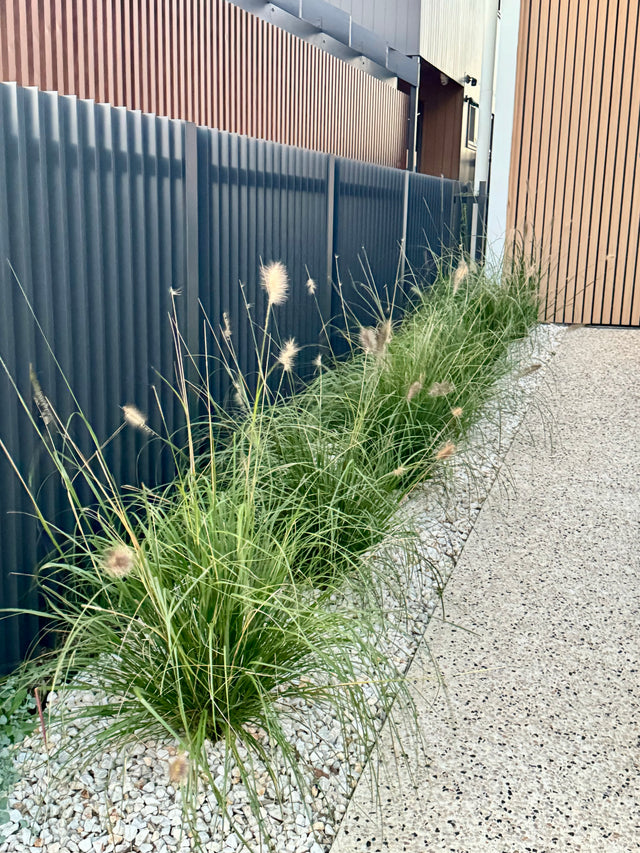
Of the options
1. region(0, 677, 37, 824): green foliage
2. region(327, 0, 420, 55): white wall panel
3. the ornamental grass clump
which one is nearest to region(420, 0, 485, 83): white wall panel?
region(327, 0, 420, 55): white wall panel

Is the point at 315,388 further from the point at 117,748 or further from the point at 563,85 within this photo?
the point at 563,85

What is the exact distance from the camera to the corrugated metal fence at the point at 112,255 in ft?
8.28

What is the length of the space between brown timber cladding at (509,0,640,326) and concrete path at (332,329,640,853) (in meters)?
5.53

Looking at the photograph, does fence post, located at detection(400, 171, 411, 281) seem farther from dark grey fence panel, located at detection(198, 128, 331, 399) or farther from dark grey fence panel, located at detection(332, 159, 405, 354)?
dark grey fence panel, located at detection(198, 128, 331, 399)

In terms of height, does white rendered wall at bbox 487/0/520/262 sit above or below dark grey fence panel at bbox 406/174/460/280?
above

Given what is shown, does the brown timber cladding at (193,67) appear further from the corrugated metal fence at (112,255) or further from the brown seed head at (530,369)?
the brown seed head at (530,369)

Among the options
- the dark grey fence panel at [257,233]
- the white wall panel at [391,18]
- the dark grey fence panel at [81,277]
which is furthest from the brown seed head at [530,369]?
the white wall panel at [391,18]

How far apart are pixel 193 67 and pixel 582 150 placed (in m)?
4.23

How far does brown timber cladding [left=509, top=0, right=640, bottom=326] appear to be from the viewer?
9.02 m

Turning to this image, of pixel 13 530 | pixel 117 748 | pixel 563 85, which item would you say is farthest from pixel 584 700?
pixel 563 85

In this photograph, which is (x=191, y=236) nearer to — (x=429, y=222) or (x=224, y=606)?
(x=224, y=606)

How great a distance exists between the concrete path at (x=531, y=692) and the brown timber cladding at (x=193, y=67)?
12.4 ft

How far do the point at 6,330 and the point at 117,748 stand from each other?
1135 millimetres

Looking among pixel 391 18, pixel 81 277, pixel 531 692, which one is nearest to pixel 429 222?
pixel 391 18
